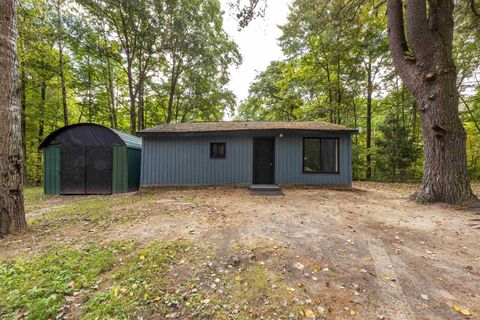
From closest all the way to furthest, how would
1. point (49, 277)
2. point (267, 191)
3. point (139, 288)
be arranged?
1. point (139, 288)
2. point (49, 277)
3. point (267, 191)

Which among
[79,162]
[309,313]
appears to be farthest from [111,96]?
[309,313]

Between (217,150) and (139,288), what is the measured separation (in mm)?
6883

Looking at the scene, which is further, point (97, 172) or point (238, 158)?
point (238, 158)

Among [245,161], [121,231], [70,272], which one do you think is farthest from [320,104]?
[70,272]

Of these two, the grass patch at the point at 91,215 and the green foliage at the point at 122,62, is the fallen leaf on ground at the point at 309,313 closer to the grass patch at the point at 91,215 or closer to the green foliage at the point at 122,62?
the grass patch at the point at 91,215

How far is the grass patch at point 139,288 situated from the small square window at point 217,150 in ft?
19.9

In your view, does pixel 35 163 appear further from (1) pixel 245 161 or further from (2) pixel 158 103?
(1) pixel 245 161

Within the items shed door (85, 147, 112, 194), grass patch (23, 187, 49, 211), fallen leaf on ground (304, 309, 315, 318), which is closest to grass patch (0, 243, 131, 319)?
fallen leaf on ground (304, 309, 315, 318)

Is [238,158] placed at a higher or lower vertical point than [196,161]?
higher

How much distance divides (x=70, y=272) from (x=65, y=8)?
15.3 m

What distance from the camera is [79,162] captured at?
8.01 m

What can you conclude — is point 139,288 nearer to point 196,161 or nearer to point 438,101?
point 196,161

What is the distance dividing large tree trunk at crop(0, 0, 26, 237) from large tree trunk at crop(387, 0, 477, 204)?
30.0 ft

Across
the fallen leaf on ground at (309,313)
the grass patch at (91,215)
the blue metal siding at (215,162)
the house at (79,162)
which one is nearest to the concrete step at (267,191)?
the blue metal siding at (215,162)
